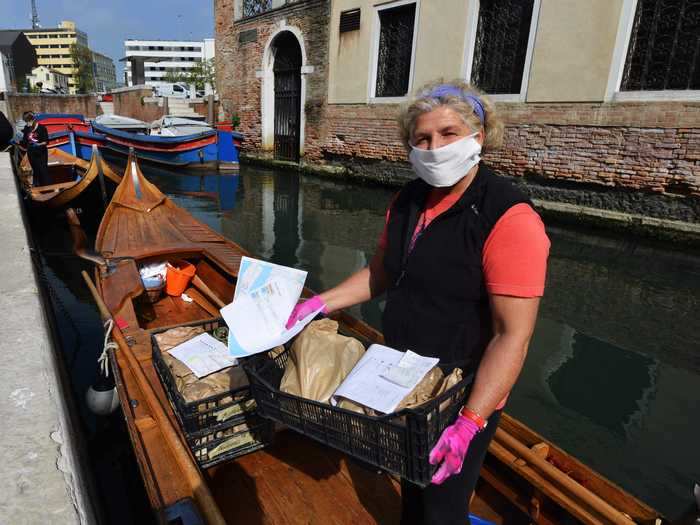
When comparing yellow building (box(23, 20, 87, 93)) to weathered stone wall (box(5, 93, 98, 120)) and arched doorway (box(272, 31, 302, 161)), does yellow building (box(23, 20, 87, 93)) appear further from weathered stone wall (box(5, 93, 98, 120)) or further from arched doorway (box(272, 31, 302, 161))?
arched doorway (box(272, 31, 302, 161))

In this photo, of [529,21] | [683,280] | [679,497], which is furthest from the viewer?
[529,21]

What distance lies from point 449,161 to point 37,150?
8.52 m

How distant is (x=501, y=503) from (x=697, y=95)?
7.03 m

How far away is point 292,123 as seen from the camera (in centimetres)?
1430

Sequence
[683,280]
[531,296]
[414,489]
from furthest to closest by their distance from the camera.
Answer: [683,280] → [414,489] → [531,296]

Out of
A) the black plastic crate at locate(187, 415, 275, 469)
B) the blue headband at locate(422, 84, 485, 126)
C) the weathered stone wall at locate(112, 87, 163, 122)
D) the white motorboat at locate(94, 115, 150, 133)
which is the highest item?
the weathered stone wall at locate(112, 87, 163, 122)

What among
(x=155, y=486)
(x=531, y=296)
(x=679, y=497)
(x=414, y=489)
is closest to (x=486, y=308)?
(x=531, y=296)

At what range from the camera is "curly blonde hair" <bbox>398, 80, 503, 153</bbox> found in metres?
1.20

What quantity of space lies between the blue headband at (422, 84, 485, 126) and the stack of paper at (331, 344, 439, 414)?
68 centimetres

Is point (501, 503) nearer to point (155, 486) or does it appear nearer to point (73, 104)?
point (155, 486)

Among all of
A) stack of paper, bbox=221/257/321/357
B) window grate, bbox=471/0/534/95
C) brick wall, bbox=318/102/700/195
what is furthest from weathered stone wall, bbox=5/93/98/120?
stack of paper, bbox=221/257/321/357

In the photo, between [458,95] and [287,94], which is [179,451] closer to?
[458,95]

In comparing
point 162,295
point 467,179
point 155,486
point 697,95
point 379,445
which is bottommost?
point 162,295

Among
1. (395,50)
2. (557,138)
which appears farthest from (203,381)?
(395,50)
